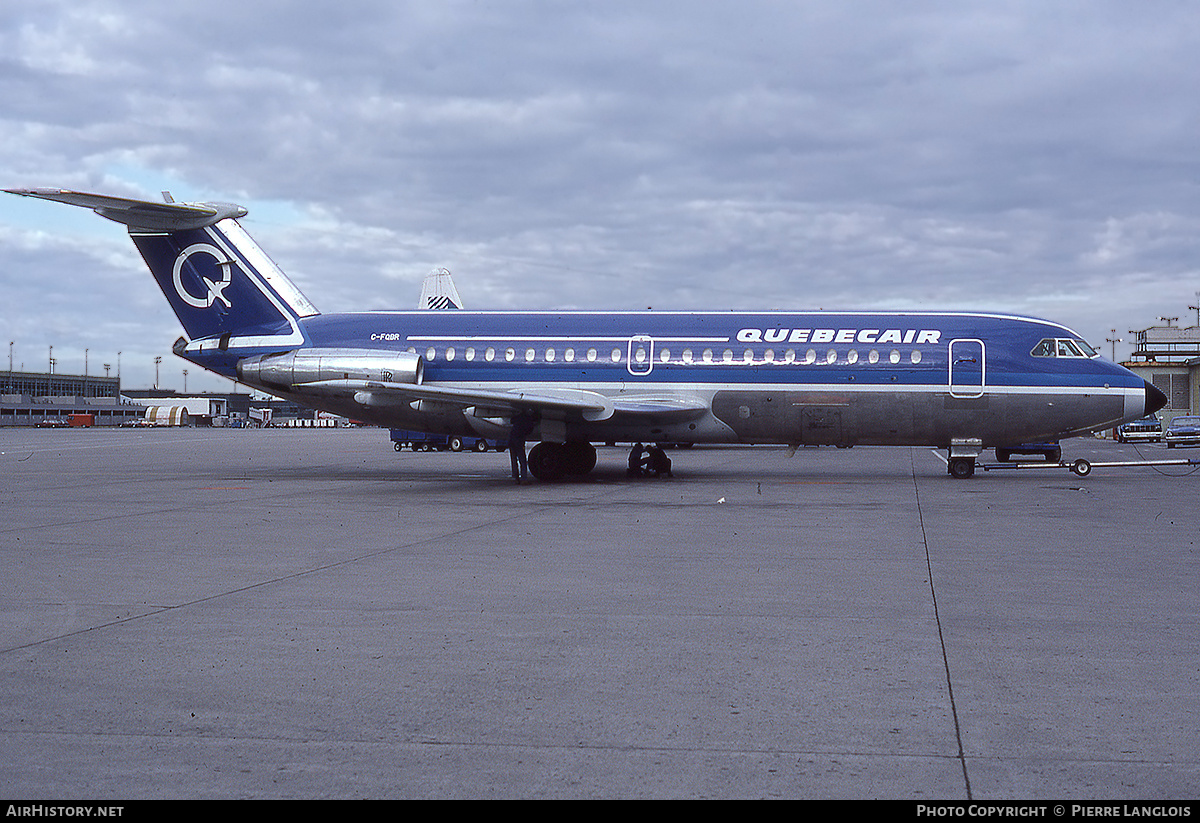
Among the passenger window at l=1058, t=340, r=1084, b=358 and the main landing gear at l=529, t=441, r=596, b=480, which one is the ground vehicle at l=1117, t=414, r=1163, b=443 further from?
the main landing gear at l=529, t=441, r=596, b=480

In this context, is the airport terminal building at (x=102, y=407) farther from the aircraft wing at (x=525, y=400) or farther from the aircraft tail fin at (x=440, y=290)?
the aircraft wing at (x=525, y=400)

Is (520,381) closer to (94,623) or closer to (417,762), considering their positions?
(94,623)

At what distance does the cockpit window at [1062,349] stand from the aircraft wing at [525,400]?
7.54 meters

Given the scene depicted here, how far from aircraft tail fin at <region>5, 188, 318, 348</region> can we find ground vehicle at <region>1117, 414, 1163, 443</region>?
47526 millimetres

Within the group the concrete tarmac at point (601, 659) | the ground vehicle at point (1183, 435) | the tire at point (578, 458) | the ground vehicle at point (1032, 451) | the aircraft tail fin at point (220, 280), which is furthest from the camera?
the ground vehicle at point (1183, 435)

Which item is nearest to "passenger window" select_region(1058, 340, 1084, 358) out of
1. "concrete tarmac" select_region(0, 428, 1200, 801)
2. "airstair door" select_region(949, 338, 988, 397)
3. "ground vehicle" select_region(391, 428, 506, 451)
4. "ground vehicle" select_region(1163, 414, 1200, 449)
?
"airstair door" select_region(949, 338, 988, 397)


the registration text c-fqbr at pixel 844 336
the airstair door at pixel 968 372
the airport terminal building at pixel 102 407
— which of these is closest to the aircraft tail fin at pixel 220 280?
the registration text c-fqbr at pixel 844 336

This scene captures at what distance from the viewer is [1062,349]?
22328 millimetres

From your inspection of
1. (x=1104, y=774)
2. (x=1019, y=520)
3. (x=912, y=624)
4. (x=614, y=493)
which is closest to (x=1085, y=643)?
(x=912, y=624)

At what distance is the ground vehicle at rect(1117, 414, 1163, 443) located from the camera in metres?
55.4

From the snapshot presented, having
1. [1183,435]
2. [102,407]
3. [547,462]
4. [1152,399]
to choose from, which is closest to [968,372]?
[1152,399]

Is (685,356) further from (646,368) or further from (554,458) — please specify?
(554,458)

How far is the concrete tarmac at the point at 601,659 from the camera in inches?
170

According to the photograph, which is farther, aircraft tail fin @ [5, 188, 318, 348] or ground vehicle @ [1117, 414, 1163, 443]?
ground vehicle @ [1117, 414, 1163, 443]
